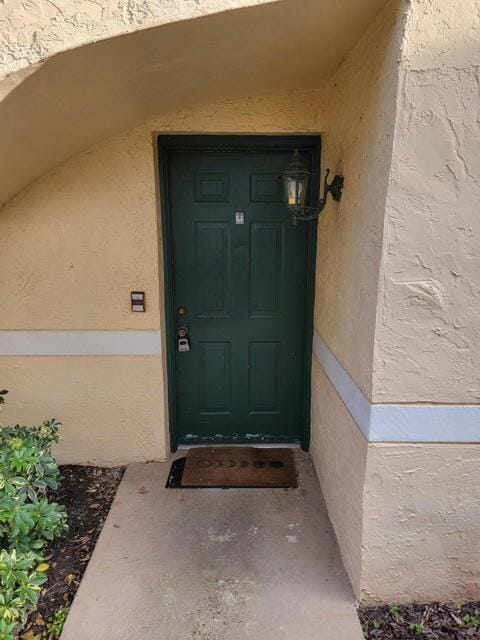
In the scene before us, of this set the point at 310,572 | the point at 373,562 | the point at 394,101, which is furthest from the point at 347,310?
the point at 310,572

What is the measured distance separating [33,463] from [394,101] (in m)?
2.38

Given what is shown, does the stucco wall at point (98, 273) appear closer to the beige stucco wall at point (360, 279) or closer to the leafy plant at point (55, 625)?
the beige stucco wall at point (360, 279)

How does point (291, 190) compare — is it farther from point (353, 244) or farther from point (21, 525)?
point (21, 525)

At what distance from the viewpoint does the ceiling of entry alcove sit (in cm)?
166

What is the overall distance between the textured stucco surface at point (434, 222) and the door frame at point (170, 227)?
129 centimetres

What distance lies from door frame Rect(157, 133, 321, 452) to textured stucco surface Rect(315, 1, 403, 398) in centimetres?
24

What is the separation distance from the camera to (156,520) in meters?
2.55

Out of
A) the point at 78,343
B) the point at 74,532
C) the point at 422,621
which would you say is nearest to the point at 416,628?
the point at 422,621

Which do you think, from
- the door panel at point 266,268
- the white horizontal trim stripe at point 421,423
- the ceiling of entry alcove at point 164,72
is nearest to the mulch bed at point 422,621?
the white horizontal trim stripe at point 421,423

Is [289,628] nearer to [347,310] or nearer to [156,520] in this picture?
[156,520]

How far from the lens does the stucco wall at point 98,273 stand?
2.69 meters

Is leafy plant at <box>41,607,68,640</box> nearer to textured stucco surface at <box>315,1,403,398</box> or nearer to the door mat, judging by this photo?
the door mat

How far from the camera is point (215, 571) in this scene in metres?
2.19

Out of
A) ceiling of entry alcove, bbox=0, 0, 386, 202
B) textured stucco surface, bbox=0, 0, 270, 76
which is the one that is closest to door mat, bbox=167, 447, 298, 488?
ceiling of entry alcove, bbox=0, 0, 386, 202
